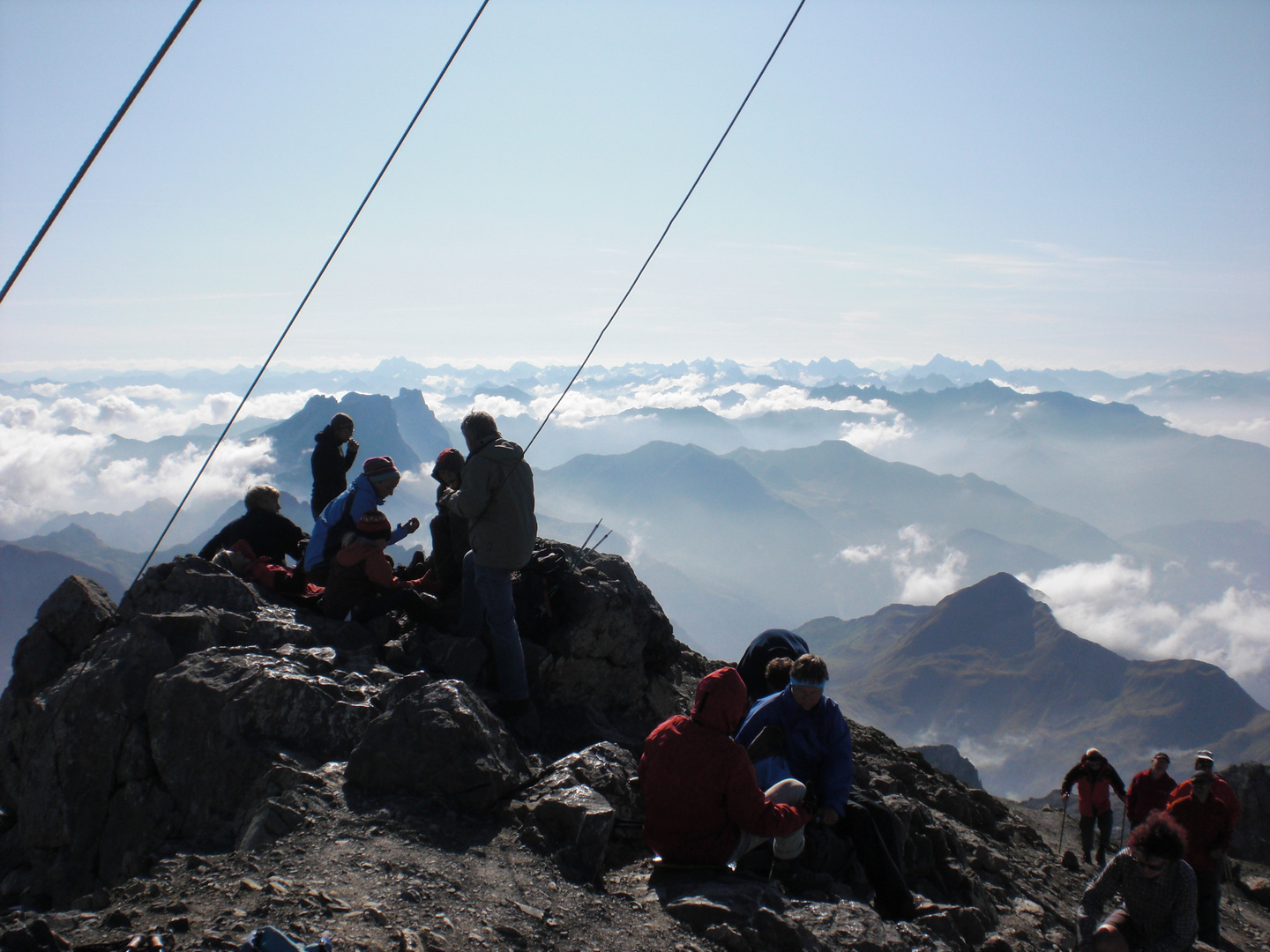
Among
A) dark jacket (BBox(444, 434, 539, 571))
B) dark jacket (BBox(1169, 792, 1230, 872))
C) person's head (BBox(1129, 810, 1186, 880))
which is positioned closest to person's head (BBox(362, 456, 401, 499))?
dark jacket (BBox(444, 434, 539, 571))

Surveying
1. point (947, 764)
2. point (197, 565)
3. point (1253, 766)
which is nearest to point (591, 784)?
point (197, 565)

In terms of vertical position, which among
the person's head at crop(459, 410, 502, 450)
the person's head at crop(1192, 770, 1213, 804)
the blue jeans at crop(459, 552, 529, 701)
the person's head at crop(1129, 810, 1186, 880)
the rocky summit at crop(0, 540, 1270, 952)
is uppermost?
the person's head at crop(1192, 770, 1213, 804)

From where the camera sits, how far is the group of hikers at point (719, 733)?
16.5 feet

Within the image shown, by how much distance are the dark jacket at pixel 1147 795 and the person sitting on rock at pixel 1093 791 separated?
182 centimetres

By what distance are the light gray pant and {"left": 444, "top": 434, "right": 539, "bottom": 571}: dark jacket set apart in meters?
3.39

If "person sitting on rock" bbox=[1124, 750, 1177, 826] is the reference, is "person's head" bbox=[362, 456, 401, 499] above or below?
below

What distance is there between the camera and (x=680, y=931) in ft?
14.8

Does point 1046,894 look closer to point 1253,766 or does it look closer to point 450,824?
point 450,824

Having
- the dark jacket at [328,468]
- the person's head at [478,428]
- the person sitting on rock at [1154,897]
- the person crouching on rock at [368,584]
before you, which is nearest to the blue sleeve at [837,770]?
the person sitting on rock at [1154,897]

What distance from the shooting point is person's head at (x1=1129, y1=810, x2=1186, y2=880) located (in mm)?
5078

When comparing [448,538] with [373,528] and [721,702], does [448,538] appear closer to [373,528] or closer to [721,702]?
[373,528]

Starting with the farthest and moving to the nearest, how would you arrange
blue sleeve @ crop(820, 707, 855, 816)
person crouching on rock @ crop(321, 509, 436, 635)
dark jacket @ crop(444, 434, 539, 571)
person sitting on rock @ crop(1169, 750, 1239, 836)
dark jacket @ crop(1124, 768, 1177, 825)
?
dark jacket @ crop(1124, 768, 1177, 825) → person sitting on rock @ crop(1169, 750, 1239, 836) → person crouching on rock @ crop(321, 509, 436, 635) → dark jacket @ crop(444, 434, 539, 571) → blue sleeve @ crop(820, 707, 855, 816)

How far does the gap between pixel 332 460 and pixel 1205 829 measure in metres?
12.7

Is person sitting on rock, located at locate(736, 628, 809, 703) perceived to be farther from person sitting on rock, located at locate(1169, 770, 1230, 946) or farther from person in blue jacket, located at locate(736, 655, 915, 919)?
person sitting on rock, located at locate(1169, 770, 1230, 946)
